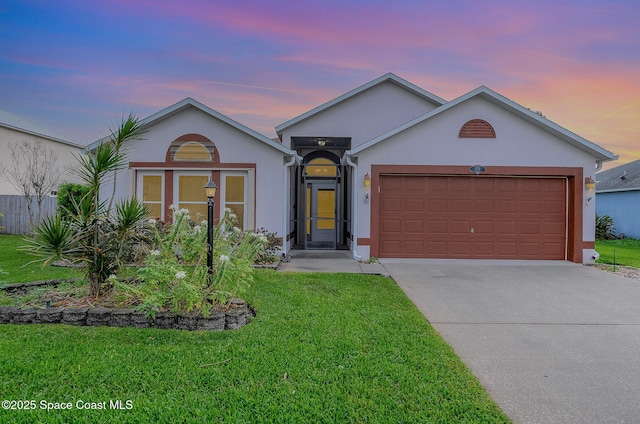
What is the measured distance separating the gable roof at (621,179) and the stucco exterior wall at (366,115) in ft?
43.3

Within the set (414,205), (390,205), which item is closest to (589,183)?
(414,205)

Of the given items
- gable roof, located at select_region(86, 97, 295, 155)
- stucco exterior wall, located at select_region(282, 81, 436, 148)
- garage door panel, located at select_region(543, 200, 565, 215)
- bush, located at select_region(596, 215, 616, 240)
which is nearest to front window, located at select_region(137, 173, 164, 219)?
gable roof, located at select_region(86, 97, 295, 155)

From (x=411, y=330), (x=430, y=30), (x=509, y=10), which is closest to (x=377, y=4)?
(x=430, y=30)

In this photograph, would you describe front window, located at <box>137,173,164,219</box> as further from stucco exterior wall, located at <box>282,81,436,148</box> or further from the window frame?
stucco exterior wall, located at <box>282,81,436,148</box>

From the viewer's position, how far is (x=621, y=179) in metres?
21.7

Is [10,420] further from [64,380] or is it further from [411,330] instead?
[411,330]

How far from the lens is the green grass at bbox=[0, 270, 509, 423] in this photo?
2.89 metres

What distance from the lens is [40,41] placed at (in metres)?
13.2

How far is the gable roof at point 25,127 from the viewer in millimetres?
19266

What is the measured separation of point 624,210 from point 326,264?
65.2 ft

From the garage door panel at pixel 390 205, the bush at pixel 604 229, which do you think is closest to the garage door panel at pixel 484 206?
the garage door panel at pixel 390 205

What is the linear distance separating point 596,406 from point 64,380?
4.88m

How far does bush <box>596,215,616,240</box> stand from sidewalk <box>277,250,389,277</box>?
15486 millimetres

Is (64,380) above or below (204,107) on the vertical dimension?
below
